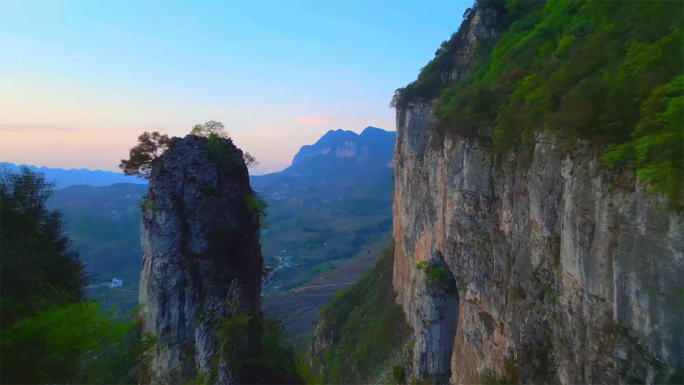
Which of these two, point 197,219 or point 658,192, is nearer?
point 658,192

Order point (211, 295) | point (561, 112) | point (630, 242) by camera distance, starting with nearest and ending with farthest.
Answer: point (630, 242) → point (561, 112) → point (211, 295)

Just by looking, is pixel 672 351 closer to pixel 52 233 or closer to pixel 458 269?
pixel 458 269

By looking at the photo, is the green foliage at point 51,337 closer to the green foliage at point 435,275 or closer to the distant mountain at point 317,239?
the green foliage at point 435,275

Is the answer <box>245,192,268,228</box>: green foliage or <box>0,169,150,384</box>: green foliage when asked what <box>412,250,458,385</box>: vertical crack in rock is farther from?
<box>0,169,150,384</box>: green foliage

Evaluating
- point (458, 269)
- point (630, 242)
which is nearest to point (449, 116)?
point (458, 269)

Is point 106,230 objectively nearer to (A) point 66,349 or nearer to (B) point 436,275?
(B) point 436,275

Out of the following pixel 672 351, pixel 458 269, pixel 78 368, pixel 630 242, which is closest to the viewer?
pixel 78 368

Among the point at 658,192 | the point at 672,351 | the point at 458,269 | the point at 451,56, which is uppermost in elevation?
the point at 451,56
